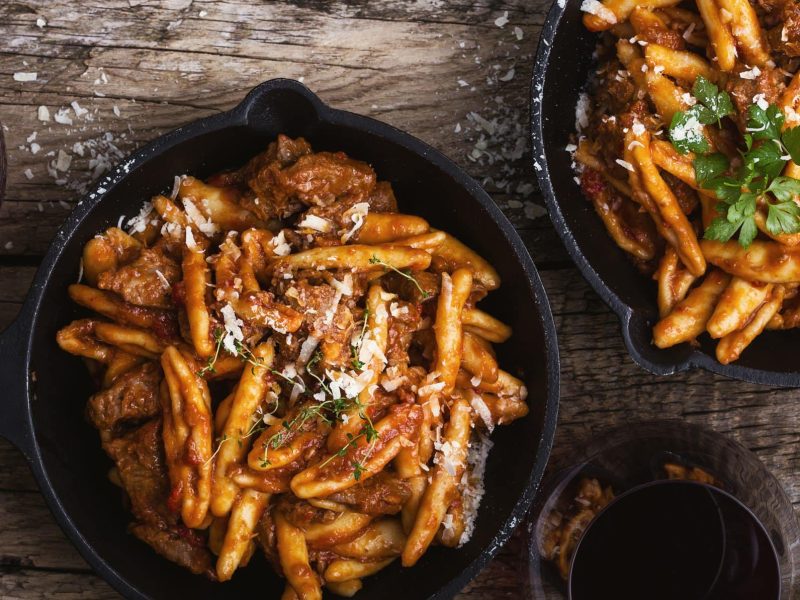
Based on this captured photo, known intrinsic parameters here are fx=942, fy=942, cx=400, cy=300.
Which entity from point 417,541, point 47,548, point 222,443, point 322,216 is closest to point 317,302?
point 322,216

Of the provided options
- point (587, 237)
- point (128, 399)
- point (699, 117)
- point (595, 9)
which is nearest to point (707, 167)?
point (699, 117)

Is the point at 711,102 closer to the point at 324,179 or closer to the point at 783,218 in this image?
the point at 783,218

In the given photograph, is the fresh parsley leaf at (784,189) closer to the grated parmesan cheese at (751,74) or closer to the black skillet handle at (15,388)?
the grated parmesan cheese at (751,74)

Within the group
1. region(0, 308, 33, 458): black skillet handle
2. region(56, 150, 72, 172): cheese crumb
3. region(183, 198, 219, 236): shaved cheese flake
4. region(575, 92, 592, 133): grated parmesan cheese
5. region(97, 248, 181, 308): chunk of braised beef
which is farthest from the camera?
region(56, 150, 72, 172): cheese crumb

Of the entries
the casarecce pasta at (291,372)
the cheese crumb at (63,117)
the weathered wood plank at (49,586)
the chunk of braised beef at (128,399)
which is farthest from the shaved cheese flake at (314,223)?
the weathered wood plank at (49,586)

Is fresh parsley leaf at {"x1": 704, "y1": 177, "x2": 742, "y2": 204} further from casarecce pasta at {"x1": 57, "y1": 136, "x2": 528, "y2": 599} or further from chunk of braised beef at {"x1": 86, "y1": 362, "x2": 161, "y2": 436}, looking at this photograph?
chunk of braised beef at {"x1": 86, "y1": 362, "x2": 161, "y2": 436}

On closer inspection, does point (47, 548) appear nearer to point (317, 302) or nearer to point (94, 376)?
point (94, 376)

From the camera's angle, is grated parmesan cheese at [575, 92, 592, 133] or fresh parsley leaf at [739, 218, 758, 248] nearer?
fresh parsley leaf at [739, 218, 758, 248]

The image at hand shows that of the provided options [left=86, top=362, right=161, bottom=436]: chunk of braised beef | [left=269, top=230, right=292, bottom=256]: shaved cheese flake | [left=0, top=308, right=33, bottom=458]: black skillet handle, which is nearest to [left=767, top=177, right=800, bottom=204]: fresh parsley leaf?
[left=269, top=230, right=292, bottom=256]: shaved cheese flake
